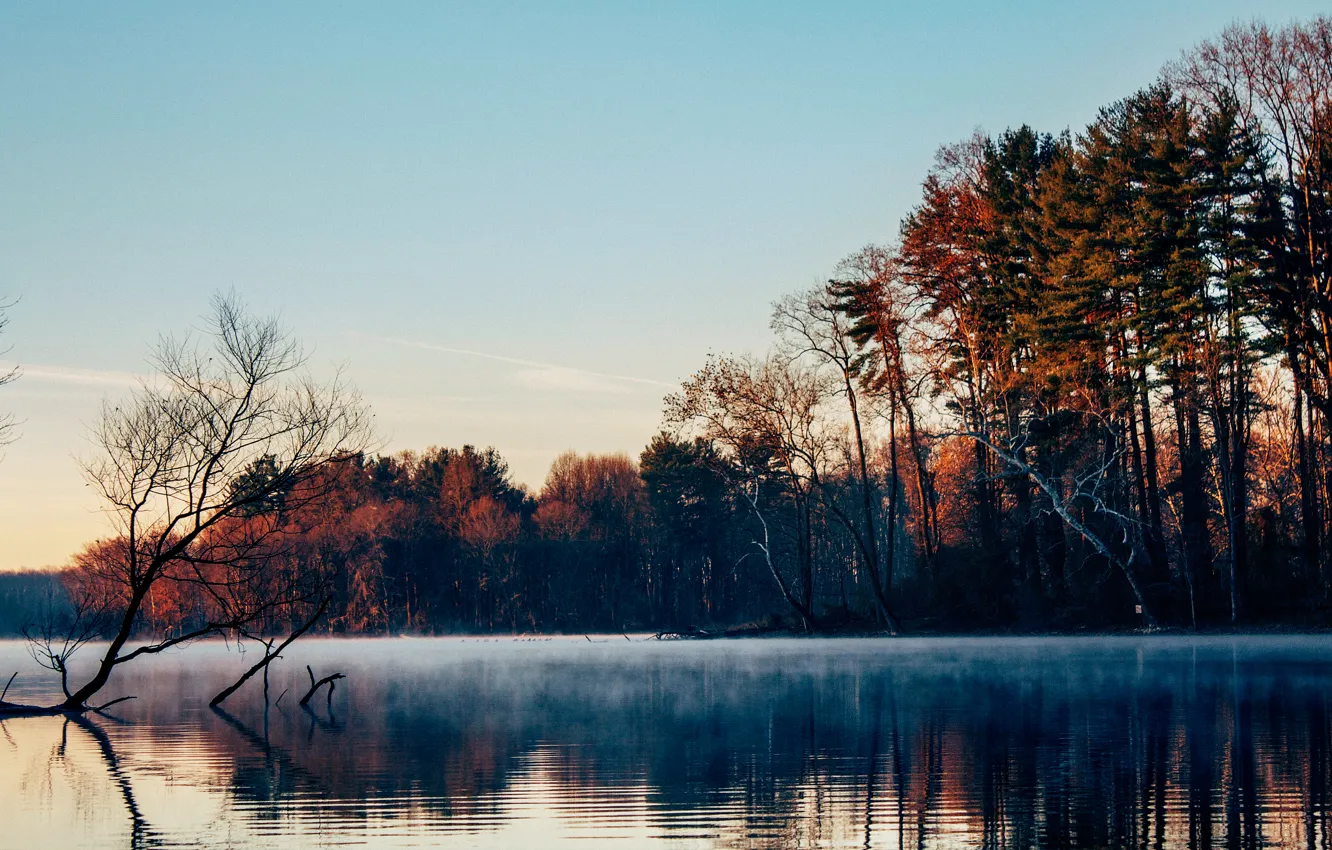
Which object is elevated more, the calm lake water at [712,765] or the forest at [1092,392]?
the forest at [1092,392]

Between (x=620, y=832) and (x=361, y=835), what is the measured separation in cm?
221

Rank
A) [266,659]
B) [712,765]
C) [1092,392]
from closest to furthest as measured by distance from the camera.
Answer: [712,765]
[266,659]
[1092,392]

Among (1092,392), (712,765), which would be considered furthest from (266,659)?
(1092,392)

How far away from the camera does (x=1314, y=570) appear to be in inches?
1774

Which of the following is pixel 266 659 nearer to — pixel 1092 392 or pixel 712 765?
pixel 712 765

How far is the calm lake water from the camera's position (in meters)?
11.3

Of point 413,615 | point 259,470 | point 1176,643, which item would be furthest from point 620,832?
point 413,615

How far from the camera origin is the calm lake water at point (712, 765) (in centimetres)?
1134

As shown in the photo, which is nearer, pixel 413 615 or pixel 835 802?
pixel 835 802

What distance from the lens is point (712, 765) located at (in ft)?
51.8

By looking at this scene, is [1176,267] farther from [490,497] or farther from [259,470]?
[490,497]

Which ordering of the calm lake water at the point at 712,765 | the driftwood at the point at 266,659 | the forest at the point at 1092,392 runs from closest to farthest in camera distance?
the calm lake water at the point at 712,765
the driftwood at the point at 266,659
the forest at the point at 1092,392

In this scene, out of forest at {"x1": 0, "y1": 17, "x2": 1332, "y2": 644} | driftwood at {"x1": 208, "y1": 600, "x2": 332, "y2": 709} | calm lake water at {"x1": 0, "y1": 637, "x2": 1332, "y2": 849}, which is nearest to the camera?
calm lake water at {"x1": 0, "y1": 637, "x2": 1332, "y2": 849}

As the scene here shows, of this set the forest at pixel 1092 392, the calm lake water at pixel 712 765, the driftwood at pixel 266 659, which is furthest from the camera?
the forest at pixel 1092 392
